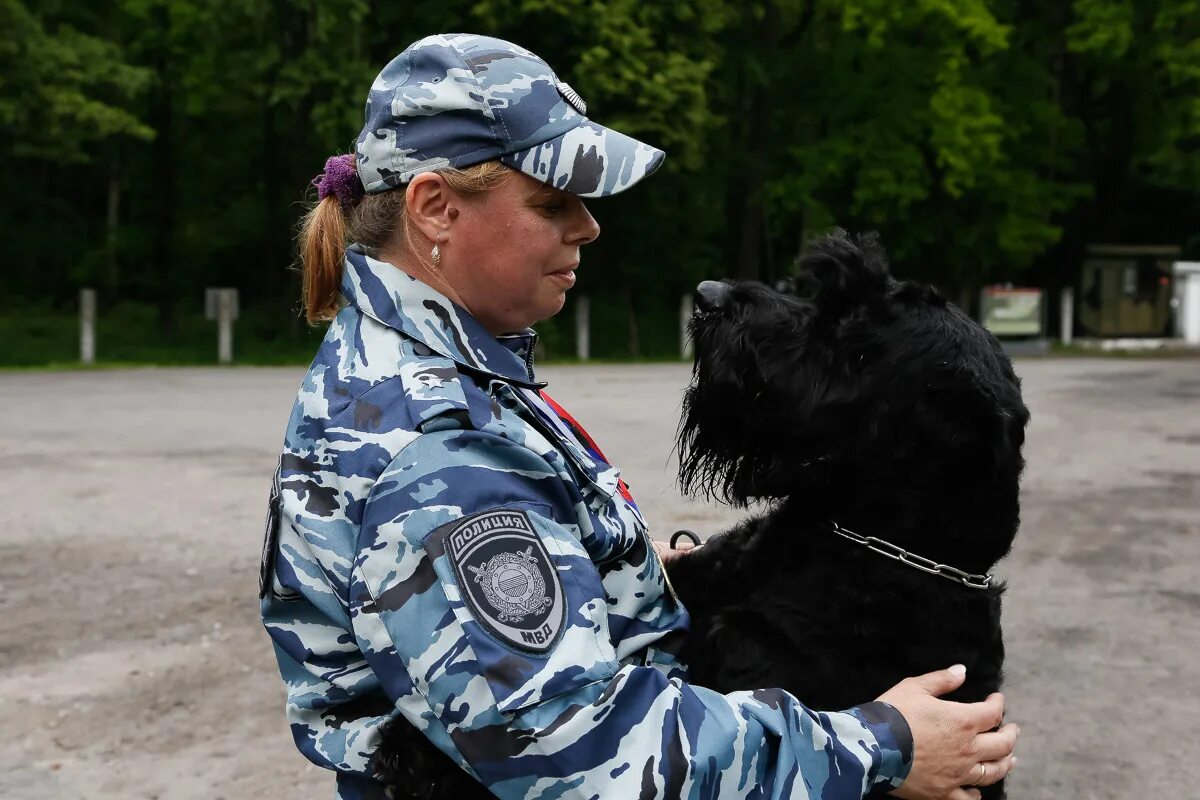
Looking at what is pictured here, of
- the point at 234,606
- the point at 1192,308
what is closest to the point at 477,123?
the point at 234,606

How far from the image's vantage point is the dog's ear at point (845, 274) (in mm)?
2461

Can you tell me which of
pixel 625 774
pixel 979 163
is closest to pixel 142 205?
pixel 979 163

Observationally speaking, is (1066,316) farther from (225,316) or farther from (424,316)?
(424,316)

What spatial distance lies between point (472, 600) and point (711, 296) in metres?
1.02

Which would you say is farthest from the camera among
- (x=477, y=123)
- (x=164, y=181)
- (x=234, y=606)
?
(x=164, y=181)

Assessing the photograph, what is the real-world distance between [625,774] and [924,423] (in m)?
0.91

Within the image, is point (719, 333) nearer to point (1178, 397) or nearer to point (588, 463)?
point (588, 463)

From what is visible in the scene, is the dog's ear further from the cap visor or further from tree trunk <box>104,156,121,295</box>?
tree trunk <box>104,156,121,295</box>

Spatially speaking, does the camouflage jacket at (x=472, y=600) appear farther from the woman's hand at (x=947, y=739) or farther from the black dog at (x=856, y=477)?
the black dog at (x=856, y=477)

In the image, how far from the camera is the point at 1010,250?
2938 centimetres

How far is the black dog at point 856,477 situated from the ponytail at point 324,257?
68 cm

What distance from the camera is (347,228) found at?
2.21 metres

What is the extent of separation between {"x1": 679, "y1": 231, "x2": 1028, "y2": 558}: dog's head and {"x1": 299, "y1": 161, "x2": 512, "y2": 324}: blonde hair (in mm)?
661

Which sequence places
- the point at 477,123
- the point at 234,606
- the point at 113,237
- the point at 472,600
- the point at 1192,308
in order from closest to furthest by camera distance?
1. the point at 472,600
2. the point at 477,123
3. the point at 234,606
4. the point at 1192,308
5. the point at 113,237
